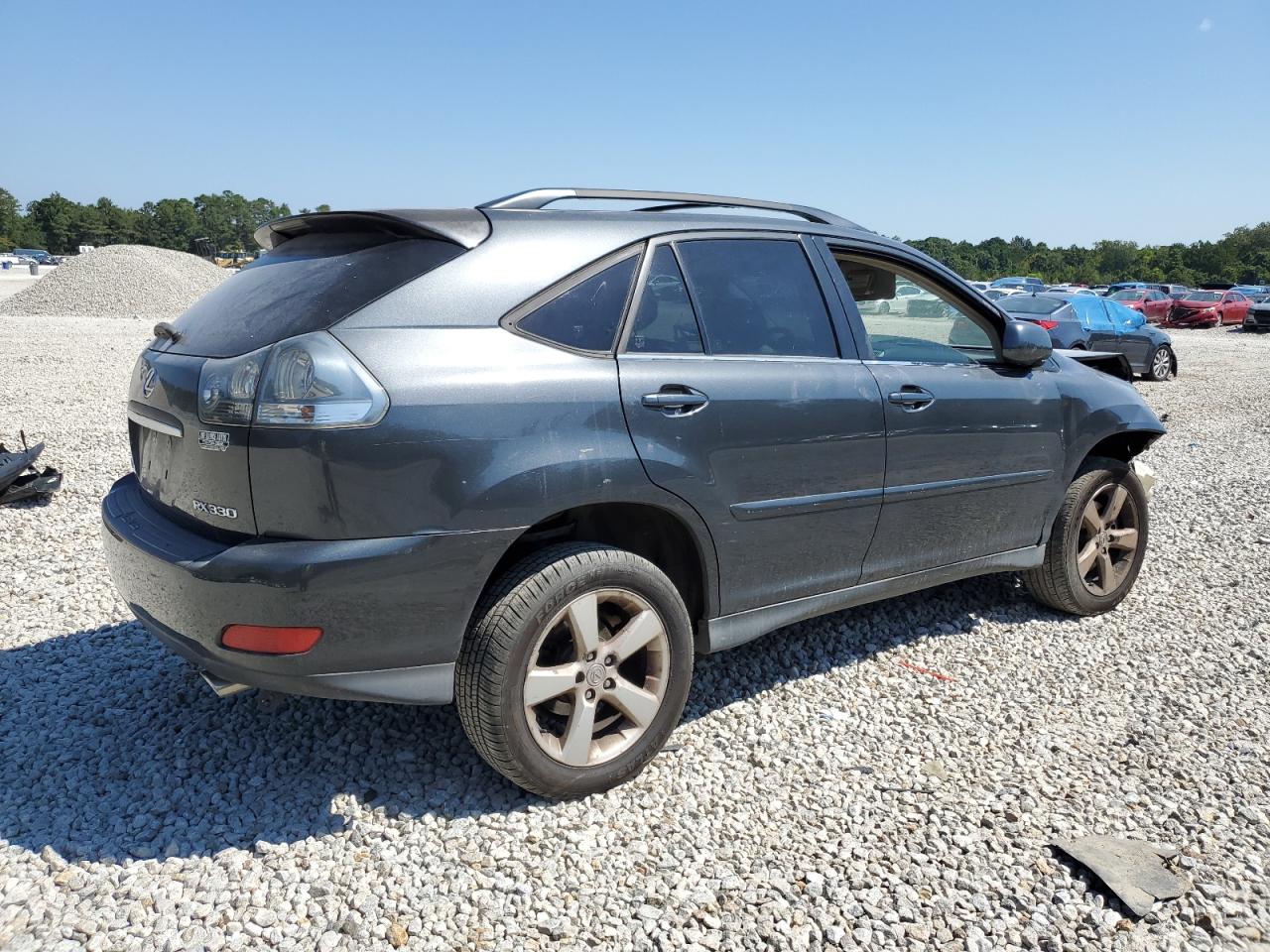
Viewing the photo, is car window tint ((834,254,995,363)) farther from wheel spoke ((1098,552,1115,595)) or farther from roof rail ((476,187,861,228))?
wheel spoke ((1098,552,1115,595))

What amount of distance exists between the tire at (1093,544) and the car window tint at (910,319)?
0.93m

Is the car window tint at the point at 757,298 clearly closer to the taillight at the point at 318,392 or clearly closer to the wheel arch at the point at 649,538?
the wheel arch at the point at 649,538

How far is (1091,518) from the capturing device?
4613mm

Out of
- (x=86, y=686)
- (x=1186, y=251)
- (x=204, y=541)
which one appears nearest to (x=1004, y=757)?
(x=204, y=541)

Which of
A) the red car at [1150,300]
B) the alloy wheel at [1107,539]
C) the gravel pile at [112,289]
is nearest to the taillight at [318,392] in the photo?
the alloy wheel at [1107,539]

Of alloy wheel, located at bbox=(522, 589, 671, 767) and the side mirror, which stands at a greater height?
the side mirror

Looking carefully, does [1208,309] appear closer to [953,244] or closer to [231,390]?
[231,390]

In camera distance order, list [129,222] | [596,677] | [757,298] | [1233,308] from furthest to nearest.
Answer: [129,222]
[1233,308]
[757,298]
[596,677]

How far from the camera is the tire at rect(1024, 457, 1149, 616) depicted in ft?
14.7

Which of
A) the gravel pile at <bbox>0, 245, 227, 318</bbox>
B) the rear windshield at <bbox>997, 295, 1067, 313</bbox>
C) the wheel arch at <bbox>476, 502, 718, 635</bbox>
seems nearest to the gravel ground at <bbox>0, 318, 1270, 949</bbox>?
the wheel arch at <bbox>476, 502, 718, 635</bbox>

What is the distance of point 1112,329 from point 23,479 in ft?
54.3

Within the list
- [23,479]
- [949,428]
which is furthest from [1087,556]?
[23,479]

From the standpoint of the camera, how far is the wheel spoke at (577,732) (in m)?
2.88

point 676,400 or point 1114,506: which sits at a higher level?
point 676,400
